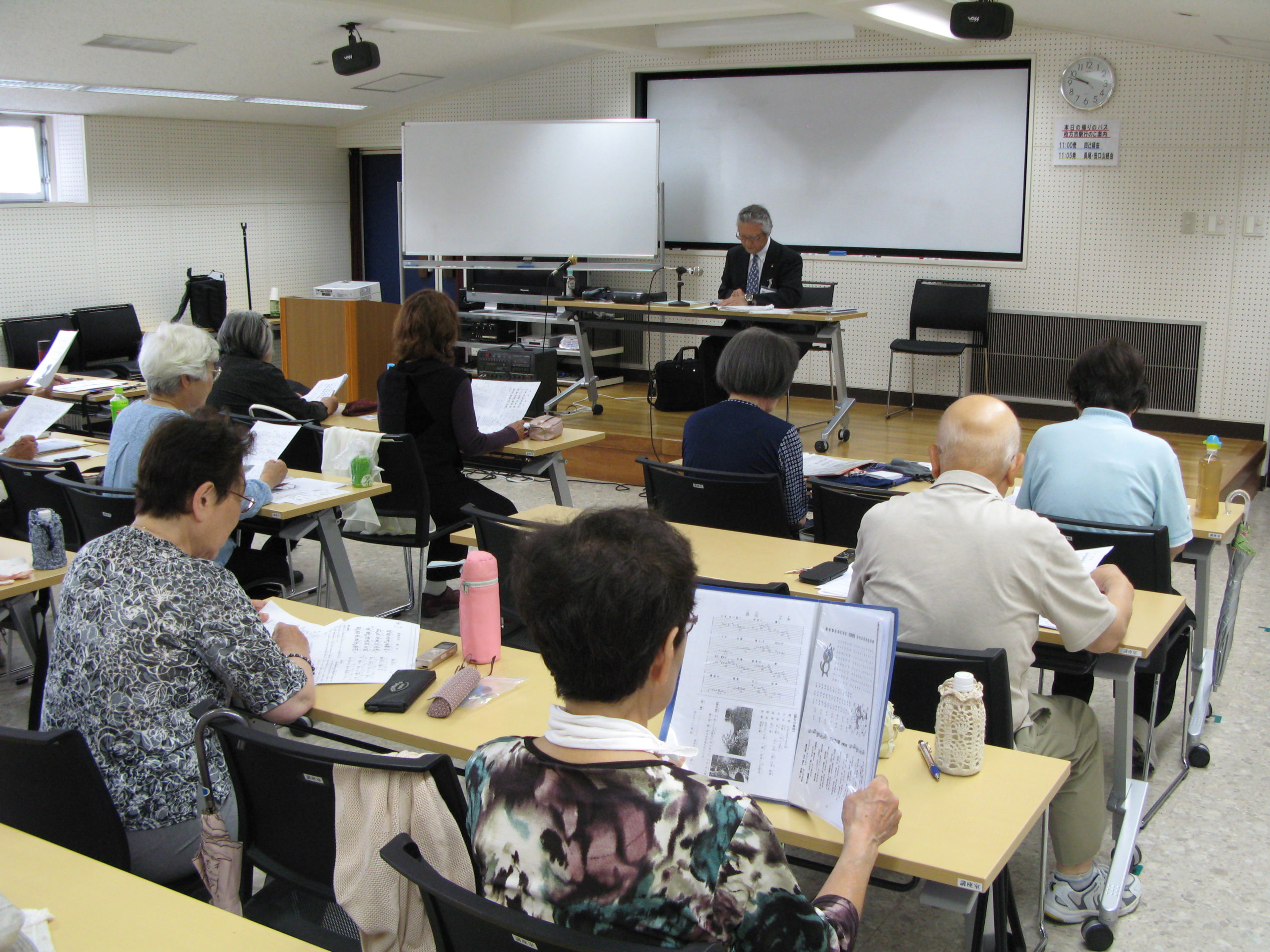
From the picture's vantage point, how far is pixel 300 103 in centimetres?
918

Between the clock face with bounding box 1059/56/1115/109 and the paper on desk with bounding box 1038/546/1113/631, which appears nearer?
the paper on desk with bounding box 1038/546/1113/631

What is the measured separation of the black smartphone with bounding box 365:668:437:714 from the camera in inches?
80.4

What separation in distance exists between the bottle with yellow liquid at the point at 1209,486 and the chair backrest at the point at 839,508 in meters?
0.94

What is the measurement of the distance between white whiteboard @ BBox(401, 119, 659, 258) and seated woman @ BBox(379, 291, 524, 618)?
4.35 metres

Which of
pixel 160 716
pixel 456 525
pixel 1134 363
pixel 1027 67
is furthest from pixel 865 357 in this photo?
pixel 160 716

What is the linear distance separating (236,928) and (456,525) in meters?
2.98

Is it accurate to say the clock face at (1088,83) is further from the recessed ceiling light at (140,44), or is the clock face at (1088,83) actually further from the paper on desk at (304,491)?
the paper on desk at (304,491)

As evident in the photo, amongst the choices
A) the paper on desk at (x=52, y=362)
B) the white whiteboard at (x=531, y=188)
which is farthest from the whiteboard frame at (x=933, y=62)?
the paper on desk at (x=52, y=362)

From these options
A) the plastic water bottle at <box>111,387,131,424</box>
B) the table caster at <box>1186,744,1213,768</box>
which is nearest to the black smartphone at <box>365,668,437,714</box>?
the table caster at <box>1186,744,1213,768</box>

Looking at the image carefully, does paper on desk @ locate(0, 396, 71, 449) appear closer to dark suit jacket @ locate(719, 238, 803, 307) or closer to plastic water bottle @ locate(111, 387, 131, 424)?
plastic water bottle @ locate(111, 387, 131, 424)

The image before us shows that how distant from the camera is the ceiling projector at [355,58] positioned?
677 cm

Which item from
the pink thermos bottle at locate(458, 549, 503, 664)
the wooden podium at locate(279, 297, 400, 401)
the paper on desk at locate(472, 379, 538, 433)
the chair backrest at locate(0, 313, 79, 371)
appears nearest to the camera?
the pink thermos bottle at locate(458, 549, 503, 664)

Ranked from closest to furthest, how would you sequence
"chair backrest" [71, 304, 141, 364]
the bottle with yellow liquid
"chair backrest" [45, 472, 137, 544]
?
"chair backrest" [45, 472, 137, 544]
the bottle with yellow liquid
"chair backrest" [71, 304, 141, 364]

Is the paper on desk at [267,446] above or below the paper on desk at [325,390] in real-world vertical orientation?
below
